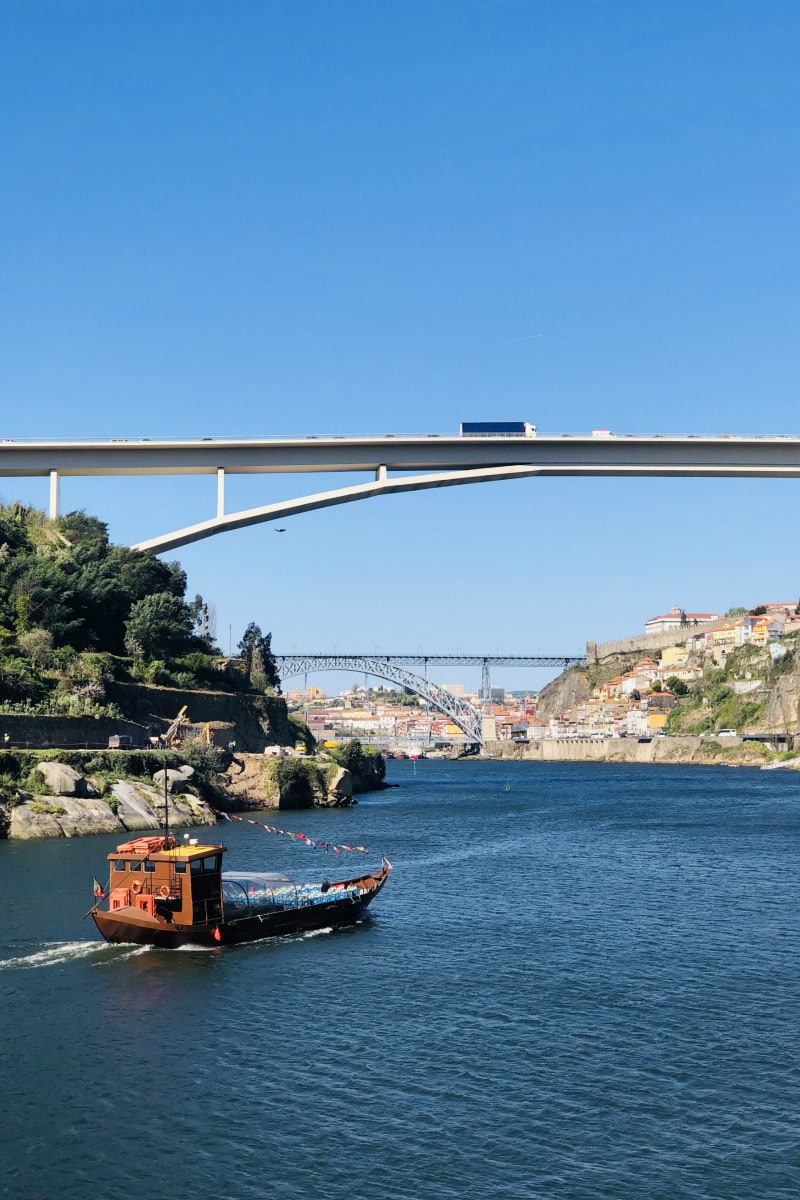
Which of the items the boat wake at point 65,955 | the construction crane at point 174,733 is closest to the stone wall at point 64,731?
the construction crane at point 174,733

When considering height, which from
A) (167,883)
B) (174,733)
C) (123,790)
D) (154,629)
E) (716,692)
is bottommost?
(167,883)

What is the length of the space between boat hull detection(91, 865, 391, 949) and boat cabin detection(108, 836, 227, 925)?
0.23 metres

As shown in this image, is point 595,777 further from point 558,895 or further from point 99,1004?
point 99,1004

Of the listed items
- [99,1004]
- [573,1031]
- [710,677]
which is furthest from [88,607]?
[710,677]

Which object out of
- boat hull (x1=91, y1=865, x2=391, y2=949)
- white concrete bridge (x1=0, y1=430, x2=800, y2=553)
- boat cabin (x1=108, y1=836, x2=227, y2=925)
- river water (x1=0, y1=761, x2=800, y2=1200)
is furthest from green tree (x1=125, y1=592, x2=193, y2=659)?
boat cabin (x1=108, y1=836, x2=227, y2=925)

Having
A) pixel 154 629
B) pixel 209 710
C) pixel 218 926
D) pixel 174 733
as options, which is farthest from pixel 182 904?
pixel 154 629

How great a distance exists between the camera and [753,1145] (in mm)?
15758

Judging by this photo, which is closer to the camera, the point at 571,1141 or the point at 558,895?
the point at 571,1141

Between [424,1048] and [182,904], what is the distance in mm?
9493

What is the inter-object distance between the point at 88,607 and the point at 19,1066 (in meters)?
52.3

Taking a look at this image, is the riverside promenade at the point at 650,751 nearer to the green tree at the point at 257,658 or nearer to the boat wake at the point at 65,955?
the green tree at the point at 257,658

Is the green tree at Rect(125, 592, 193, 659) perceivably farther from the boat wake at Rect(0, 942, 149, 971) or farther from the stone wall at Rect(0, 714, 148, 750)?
the boat wake at Rect(0, 942, 149, 971)

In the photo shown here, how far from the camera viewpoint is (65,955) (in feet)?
84.6

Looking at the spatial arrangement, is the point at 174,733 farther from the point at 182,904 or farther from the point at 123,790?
the point at 182,904
